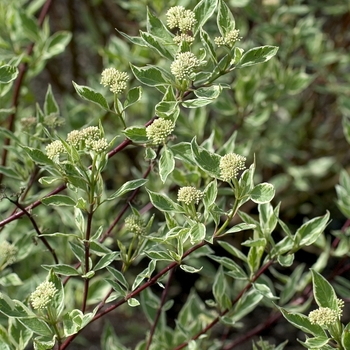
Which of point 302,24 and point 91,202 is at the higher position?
point 91,202

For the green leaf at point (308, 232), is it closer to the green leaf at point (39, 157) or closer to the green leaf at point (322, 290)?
the green leaf at point (322, 290)

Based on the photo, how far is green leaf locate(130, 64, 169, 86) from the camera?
99cm

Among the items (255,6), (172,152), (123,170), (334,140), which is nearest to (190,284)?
(123,170)

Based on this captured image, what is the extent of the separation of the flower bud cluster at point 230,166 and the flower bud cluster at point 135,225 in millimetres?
201

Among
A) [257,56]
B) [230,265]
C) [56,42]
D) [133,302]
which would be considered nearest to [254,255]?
[230,265]

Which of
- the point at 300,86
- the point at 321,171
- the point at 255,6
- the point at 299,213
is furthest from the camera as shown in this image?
the point at 299,213

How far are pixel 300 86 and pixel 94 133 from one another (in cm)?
97

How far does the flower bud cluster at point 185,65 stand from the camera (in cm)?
92

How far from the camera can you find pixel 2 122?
1817 mm

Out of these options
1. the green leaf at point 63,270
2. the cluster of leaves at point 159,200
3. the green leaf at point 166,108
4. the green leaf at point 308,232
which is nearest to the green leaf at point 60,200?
the cluster of leaves at point 159,200

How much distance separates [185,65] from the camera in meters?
0.92

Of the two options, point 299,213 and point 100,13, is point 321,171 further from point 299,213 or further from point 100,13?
point 100,13

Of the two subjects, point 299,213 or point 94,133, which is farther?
point 299,213

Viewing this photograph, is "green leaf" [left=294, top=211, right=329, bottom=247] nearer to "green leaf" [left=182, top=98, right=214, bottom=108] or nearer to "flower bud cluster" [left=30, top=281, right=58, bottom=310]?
"green leaf" [left=182, top=98, right=214, bottom=108]
